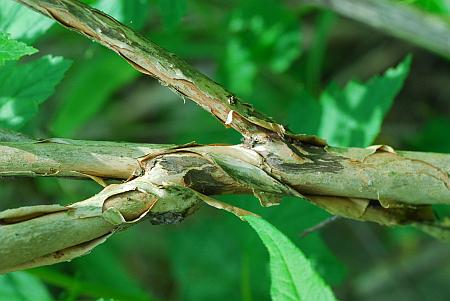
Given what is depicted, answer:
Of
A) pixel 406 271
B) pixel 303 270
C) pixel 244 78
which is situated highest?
pixel 244 78

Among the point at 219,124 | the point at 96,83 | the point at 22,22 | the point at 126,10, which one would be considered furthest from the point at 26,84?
the point at 219,124

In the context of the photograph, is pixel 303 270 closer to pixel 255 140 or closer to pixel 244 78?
pixel 255 140

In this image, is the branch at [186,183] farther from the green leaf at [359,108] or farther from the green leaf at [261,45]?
the green leaf at [261,45]

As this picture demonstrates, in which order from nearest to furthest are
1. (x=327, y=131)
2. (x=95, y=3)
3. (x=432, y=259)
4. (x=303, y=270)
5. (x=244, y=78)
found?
(x=303, y=270) < (x=95, y=3) < (x=327, y=131) < (x=244, y=78) < (x=432, y=259)

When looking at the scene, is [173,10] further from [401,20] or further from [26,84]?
[401,20]

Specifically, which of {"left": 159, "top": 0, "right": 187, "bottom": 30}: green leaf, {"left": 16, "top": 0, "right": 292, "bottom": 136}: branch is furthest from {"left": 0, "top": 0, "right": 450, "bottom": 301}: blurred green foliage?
{"left": 16, "top": 0, "right": 292, "bottom": 136}: branch

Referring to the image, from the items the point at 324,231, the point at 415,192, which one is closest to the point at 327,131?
the point at 415,192

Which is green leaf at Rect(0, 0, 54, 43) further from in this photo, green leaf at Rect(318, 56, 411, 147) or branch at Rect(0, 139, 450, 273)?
green leaf at Rect(318, 56, 411, 147)
